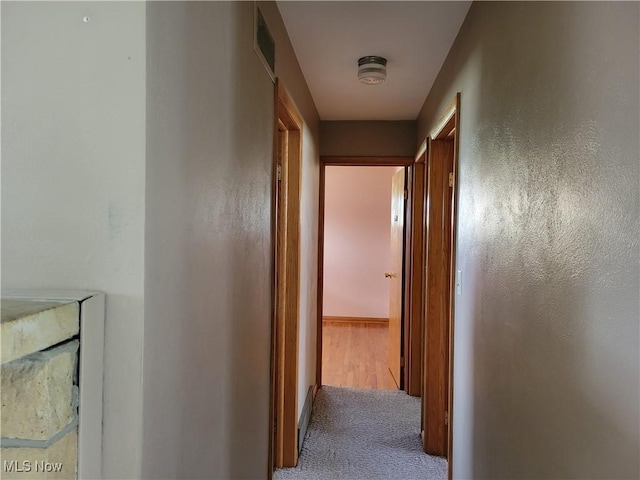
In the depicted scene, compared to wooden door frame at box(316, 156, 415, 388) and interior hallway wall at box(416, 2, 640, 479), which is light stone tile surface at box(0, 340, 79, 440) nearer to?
interior hallway wall at box(416, 2, 640, 479)

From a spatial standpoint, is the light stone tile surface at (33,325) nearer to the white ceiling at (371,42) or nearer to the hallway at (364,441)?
the white ceiling at (371,42)

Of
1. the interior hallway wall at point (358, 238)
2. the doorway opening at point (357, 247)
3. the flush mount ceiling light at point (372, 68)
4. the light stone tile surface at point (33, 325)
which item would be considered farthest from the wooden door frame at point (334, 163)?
the light stone tile surface at point (33, 325)

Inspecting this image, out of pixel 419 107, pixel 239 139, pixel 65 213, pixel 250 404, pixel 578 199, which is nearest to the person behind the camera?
pixel 65 213

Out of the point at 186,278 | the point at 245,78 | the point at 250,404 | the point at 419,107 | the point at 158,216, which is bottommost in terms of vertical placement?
the point at 250,404

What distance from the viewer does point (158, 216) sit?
0.81 meters

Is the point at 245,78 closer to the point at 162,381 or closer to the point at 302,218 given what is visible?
the point at 162,381

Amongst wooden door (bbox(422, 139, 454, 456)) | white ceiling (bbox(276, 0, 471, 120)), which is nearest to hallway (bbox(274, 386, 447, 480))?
wooden door (bbox(422, 139, 454, 456))

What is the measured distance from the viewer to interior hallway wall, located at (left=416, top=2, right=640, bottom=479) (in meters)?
0.76

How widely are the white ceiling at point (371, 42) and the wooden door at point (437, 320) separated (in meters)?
0.51

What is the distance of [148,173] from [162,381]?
1.29 ft

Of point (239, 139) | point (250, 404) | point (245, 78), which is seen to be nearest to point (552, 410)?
point (250, 404)

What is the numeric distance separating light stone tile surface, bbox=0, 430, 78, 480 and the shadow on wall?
2.96 feet

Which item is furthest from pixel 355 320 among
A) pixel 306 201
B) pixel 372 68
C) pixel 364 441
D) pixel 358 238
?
pixel 372 68

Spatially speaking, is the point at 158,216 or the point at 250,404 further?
the point at 250,404
